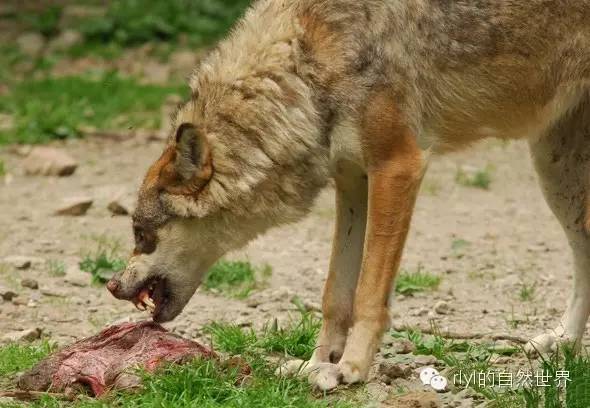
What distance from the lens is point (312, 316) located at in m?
6.68

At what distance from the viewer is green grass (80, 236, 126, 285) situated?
7.71 m

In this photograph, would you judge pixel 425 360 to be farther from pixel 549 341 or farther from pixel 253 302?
pixel 253 302

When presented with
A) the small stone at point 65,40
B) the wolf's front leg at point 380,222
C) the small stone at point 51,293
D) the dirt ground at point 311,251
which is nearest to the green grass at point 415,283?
the dirt ground at point 311,251

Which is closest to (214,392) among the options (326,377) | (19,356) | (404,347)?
(326,377)

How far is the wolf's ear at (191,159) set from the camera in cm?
567

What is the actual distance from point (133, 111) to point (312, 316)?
6437mm

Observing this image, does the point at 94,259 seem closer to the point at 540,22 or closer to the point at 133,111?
the point at 540,22

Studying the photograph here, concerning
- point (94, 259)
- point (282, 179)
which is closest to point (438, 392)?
point (282, 179)

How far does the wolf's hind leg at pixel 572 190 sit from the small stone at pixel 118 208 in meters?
3.74

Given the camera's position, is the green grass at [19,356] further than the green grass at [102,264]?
No

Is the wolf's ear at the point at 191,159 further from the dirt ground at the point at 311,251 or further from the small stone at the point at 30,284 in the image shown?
the small stone at the point at 30,284

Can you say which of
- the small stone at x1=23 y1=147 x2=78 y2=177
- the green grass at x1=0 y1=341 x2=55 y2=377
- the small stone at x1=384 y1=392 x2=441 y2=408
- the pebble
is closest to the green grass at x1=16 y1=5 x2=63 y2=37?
the small stone at x1=23 y1=147 x2=78 y2=177

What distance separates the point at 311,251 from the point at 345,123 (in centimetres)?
318

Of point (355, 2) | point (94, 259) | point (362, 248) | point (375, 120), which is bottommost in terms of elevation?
point (94, 259)
